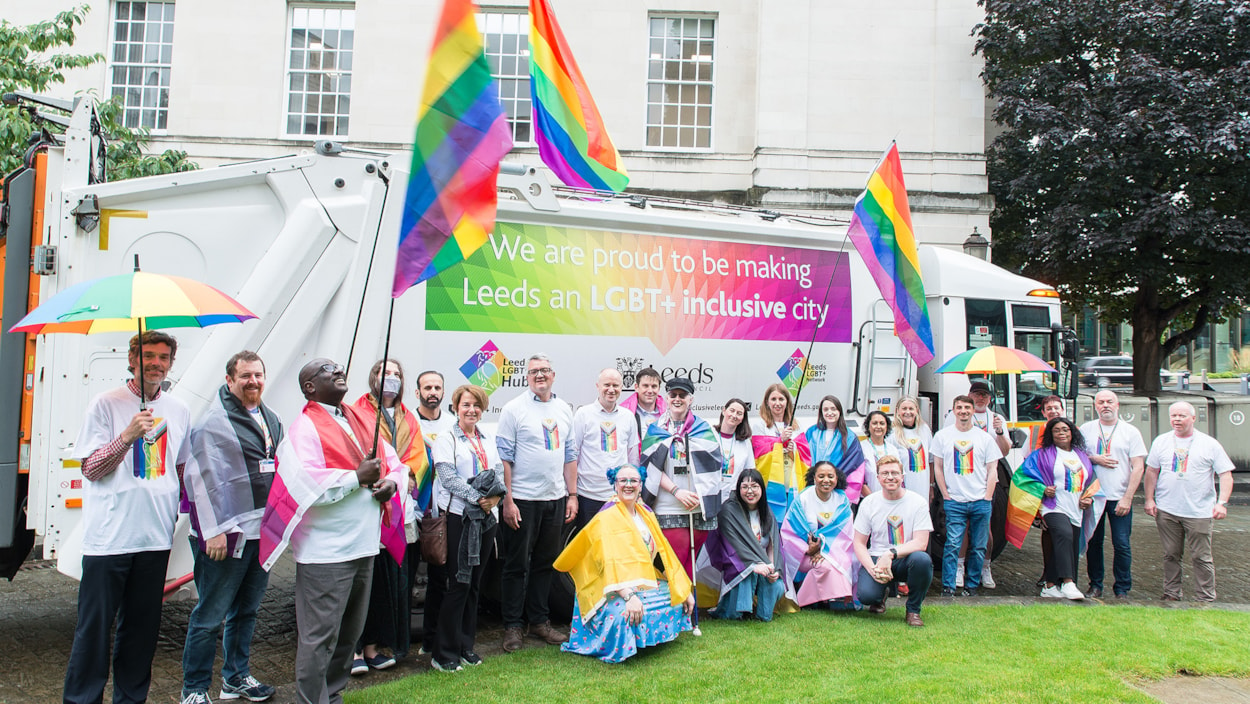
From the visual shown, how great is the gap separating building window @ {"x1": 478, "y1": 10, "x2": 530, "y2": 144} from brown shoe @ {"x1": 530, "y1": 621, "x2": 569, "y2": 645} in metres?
11.3

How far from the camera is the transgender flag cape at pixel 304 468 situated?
386 cm

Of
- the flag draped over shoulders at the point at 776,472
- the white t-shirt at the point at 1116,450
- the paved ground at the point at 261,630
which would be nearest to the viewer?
the paved ground at the point at 261,630

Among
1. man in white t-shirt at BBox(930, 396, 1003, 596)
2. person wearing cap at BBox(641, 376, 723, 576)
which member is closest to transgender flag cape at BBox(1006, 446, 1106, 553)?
man in white t-shirt at BBox(930, 396, 1003, 596)

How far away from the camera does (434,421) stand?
18.0 ft

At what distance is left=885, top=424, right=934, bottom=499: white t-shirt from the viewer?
7426 millimetres

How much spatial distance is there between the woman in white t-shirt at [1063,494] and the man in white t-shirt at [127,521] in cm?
647

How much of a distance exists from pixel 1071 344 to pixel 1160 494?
194 cm

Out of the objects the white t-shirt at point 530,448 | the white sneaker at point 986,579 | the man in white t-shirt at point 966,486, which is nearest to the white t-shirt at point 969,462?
the man in white t-shirt at point 966,486

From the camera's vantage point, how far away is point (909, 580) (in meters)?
6.08

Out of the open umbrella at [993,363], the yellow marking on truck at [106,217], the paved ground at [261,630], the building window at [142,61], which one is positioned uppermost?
the building window at [142,61]

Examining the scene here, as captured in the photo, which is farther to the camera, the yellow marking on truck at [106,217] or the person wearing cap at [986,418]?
the person wearing cap at [986,418]

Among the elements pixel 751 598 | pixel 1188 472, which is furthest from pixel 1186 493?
pixel 751 598

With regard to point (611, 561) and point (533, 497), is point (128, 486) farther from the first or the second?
point (611, 561)

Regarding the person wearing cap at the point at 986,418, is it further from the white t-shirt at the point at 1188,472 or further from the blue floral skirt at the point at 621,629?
the blue floral skirt at the point at 621,629
